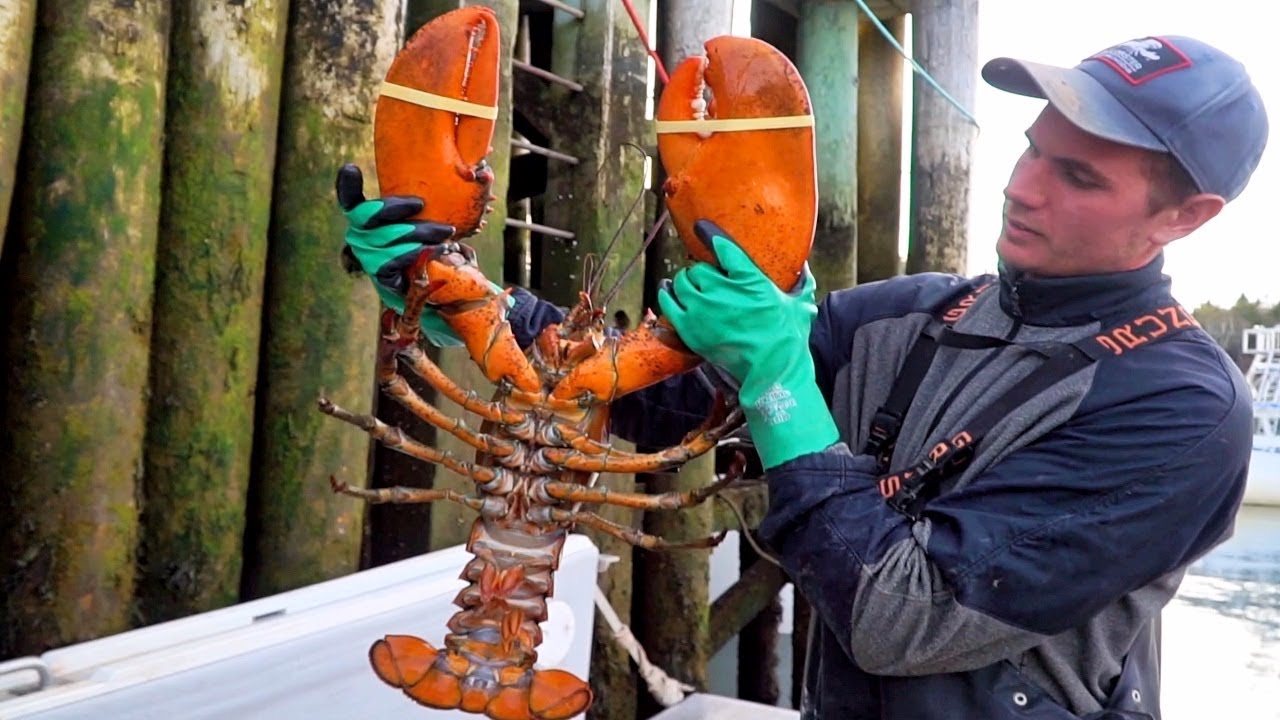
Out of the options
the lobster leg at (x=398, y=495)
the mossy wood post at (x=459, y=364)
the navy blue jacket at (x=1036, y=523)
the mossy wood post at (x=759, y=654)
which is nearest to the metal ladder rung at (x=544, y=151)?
the mossy wood post at (x=459, y=364)

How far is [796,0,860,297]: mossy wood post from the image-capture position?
17.1 feet

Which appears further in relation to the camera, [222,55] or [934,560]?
[222,55]

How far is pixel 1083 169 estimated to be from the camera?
1830 mm

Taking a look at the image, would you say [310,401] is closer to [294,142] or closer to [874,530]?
[294,142]

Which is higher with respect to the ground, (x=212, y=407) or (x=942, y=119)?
(x=942, y=119)

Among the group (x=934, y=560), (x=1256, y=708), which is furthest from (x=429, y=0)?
(x=1256, y=708)

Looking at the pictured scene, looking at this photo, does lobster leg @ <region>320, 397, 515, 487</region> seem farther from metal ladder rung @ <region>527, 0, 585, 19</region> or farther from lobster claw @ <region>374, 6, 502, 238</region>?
metal ladder rung @ <region>527, 0, 585, 19</region>

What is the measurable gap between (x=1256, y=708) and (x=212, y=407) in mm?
9265

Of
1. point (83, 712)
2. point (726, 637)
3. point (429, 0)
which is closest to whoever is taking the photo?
point (83, 712)

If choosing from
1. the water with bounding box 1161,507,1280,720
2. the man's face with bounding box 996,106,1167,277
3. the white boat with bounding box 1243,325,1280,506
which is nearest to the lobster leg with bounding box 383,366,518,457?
the man's face with bounding box 996,106,1167,277

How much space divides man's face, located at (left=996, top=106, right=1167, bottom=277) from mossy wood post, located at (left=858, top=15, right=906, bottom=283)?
3.97 m

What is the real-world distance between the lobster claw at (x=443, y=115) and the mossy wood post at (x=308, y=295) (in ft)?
2.96

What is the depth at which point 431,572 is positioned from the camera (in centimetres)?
298

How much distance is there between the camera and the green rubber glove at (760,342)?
1.86 metres
